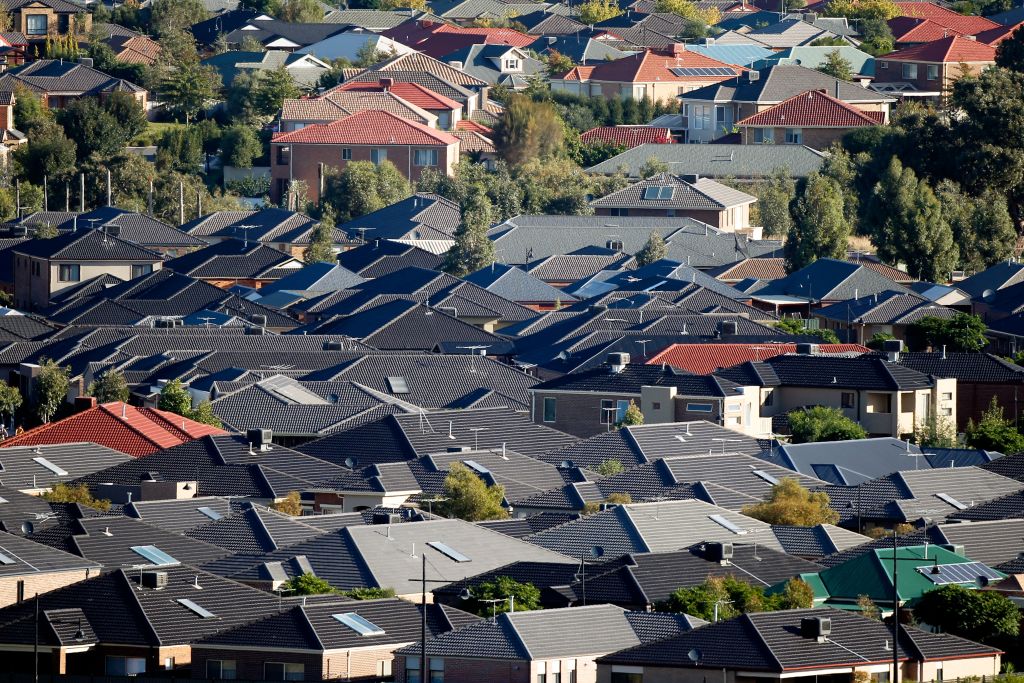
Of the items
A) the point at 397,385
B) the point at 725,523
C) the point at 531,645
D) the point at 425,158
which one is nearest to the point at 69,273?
the point at 425,158

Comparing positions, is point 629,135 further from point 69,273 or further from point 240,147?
point 69,273

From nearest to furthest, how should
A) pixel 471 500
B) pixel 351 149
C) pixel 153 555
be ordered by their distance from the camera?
pixel 153 555 → pixel 471 500 → pixel 351 149

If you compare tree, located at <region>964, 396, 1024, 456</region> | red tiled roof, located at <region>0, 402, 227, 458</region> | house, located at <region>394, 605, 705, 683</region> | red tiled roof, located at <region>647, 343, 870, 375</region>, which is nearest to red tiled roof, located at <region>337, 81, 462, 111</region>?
red tiled roof, located at <region>647, 343, 870, 375</region>

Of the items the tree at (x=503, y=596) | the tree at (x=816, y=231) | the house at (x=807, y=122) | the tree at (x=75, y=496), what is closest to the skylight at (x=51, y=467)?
the tree at (x=75, y=496)

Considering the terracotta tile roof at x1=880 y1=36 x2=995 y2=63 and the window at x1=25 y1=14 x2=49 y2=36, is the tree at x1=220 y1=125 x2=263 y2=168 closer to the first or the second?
the window at x1=25 y1=14 x2=49 y2=36

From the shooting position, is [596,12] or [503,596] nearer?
[503,596]

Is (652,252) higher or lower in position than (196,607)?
lower
